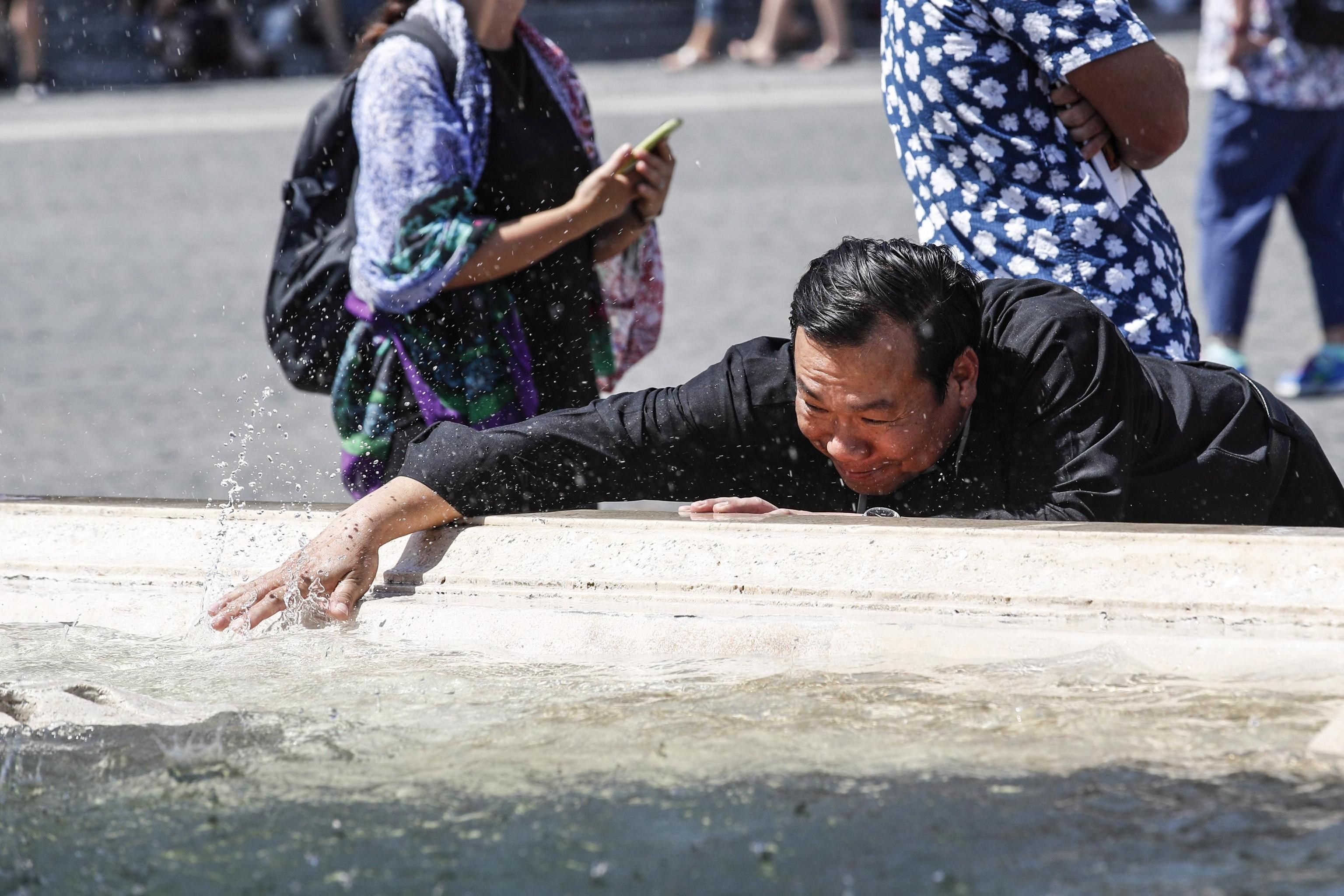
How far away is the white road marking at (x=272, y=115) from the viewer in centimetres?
967

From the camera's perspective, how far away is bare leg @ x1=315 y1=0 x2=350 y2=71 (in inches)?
472

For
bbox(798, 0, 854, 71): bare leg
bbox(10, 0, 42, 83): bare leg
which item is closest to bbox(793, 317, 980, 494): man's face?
bbox(798, 0, 854, 71): bare leg

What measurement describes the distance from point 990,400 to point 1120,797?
0.71 meters

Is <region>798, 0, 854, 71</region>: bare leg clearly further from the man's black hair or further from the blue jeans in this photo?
the man's black hair

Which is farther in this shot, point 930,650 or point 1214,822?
point 930,650

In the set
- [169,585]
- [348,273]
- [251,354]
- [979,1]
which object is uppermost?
[979,1]

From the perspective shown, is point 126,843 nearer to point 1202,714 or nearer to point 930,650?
point 930,650

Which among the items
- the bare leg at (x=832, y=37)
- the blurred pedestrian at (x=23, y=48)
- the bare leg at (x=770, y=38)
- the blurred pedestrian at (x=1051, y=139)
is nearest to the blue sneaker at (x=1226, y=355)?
the blurred pedestrian at (x=1051, y=139)

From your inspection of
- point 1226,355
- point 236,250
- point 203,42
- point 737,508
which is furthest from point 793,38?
point 737,508

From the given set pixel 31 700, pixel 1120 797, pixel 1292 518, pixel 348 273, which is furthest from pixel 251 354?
pixel 1120 797

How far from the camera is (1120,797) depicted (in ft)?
6.51

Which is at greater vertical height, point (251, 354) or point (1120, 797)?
point (1120, 797)

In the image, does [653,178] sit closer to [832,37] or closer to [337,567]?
[337,567]

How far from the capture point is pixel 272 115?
34.6 feet
